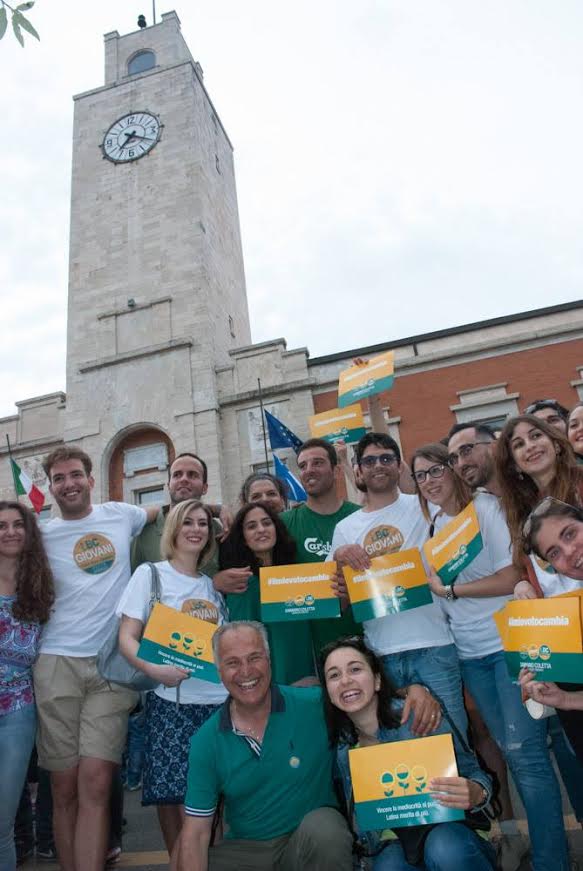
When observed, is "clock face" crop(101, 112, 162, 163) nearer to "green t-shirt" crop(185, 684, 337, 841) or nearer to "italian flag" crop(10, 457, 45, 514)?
"italian flag" crop(10, 457, 45, 514)

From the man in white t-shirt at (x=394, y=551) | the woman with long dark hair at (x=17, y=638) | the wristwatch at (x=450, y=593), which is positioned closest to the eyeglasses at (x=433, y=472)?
the man in white t-shirt at (x=394, y=551)

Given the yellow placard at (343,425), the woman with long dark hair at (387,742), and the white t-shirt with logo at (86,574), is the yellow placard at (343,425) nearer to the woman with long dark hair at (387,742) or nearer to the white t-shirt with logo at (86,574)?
the white t-shirt with logo at (86,574)

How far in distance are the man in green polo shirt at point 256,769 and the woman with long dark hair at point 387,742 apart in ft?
0.46

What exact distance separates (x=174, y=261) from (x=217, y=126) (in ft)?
25.9

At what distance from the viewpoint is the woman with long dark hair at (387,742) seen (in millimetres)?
2678

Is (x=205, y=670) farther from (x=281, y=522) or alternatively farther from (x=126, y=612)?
(x=281, y=522)

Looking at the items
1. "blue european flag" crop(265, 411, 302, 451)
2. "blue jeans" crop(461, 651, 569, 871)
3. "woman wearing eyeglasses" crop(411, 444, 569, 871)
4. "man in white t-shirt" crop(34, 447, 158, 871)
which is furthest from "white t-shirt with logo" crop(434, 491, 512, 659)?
A: "blue european flag" crop(265, 411, 302, 451)

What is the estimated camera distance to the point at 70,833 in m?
3.76

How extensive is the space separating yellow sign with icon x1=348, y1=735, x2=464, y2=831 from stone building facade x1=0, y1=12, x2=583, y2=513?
13249 millimetres

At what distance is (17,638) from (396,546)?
241cm

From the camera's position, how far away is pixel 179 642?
364 centimetres

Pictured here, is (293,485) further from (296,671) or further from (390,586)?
(390,586)

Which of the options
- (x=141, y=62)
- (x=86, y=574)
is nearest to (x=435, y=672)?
(x=86, y=574)

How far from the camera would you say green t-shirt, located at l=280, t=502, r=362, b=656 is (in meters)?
4.26
